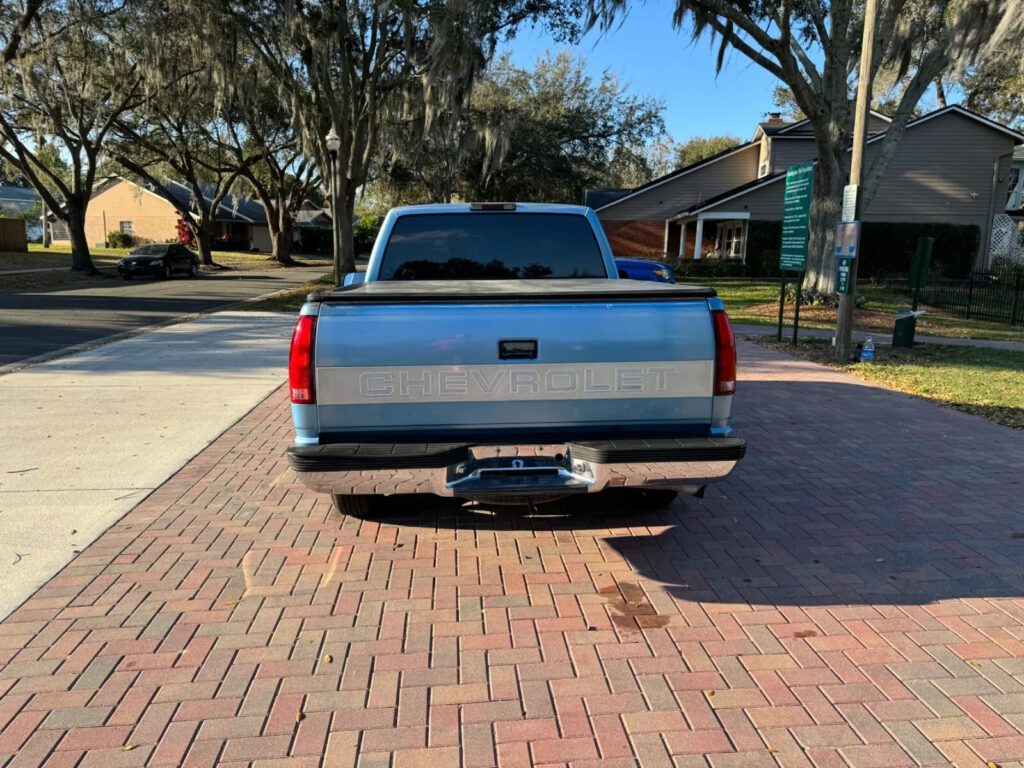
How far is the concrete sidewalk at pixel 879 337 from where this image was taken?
1374 cm

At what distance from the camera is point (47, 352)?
10984mm

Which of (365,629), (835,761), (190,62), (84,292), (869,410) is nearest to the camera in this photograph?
(835,761)

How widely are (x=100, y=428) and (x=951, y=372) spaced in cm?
1064

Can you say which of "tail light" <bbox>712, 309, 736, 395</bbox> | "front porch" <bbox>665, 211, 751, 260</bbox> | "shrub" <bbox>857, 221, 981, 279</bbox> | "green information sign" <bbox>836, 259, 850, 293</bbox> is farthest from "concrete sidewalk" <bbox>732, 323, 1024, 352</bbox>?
"front porch" <bbox>665, 211, 751, 260</bbox>

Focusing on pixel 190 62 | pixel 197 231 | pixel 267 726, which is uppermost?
pixel 190 62

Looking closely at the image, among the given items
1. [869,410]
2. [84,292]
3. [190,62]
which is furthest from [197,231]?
[869,410]

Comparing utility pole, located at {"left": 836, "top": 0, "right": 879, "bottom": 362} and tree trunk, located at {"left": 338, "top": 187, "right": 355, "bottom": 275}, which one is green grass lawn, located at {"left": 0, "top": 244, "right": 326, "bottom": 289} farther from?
utility pole, located at {"left": 836, "top": 0, "right": 879, "bottom": 362}

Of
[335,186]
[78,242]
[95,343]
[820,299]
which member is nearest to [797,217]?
[820,299]

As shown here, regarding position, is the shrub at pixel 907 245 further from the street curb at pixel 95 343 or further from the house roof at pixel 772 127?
the street curb at pixel 95 343

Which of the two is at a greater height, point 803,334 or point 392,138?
point 392,138

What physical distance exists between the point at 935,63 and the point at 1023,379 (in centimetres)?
893

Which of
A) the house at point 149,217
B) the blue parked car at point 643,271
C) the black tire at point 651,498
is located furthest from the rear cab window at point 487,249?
the house at point 149,217

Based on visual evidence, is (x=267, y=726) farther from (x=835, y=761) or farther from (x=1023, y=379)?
(x=1023, y=379)

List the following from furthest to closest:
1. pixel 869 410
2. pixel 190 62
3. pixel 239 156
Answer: pixel 239 156 < pixel 190 62 < pixel 869 410
